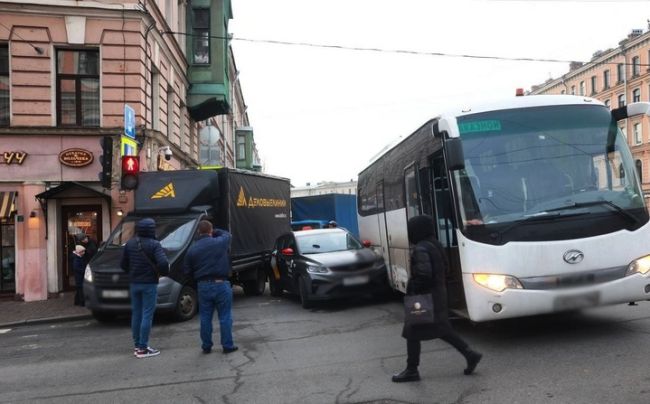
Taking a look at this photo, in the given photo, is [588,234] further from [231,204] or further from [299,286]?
[231,204]

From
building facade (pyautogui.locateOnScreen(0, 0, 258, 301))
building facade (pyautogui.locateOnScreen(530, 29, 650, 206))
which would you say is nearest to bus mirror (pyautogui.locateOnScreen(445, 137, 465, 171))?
building facade (pyautogui.locateOnScreen(0, 0, 258, 301))

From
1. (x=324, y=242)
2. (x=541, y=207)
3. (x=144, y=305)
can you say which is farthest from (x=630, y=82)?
(x=144, y=305)

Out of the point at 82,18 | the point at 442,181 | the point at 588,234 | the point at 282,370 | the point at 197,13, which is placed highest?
the point at 197,13

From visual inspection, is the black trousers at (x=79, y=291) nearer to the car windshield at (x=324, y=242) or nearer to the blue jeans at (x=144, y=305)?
the car windshield at (x=324, y=242)

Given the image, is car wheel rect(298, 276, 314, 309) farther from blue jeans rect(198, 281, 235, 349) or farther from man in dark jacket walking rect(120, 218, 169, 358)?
man in dark jacket walking rect(120, 218, 169, 358)

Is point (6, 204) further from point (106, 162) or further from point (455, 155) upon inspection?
point (455, 155)

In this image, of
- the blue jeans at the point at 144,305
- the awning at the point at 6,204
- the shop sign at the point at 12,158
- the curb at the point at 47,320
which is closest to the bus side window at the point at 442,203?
the blue jeans at the point at 144,305

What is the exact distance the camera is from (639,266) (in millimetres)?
6629

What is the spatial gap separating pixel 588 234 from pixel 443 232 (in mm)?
2032

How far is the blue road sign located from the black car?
5045mm

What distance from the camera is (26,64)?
15.5 meters

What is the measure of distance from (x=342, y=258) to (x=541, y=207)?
5008mm

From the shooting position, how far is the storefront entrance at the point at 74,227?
15.7 metres

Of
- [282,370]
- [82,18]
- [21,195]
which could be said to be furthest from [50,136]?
[282,370]
